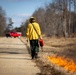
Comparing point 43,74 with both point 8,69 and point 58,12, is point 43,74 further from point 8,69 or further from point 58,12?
point 58,12

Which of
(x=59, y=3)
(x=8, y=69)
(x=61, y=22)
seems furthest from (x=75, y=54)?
(x=61, y=22)

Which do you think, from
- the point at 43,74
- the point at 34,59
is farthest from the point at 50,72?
the point at 34,59

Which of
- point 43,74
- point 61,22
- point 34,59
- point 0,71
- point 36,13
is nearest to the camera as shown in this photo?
point 43,74

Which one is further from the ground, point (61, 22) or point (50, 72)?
point (50, 72)

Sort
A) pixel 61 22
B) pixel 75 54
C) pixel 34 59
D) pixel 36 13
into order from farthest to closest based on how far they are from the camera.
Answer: pixel 36 13 < pixel 61 22 < pixel 75 54 < pixel 34 59

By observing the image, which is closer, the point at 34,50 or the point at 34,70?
the point at 34,70

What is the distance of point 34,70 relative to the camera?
529 inches

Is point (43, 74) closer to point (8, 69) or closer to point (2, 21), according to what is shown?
point (8, 69)

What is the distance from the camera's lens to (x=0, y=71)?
1319cm

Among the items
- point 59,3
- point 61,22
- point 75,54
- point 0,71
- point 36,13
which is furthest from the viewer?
point 36,13

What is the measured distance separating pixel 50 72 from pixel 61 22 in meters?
59.0

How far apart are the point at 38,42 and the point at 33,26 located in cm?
86

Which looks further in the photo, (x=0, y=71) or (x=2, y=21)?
(x=2, y=21)

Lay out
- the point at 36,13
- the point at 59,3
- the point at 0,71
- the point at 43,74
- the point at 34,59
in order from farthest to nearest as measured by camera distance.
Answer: the point at 36,13 → the point at 59,3 → the point at 34,59 → the point at 0,71 → the point at 43,74
